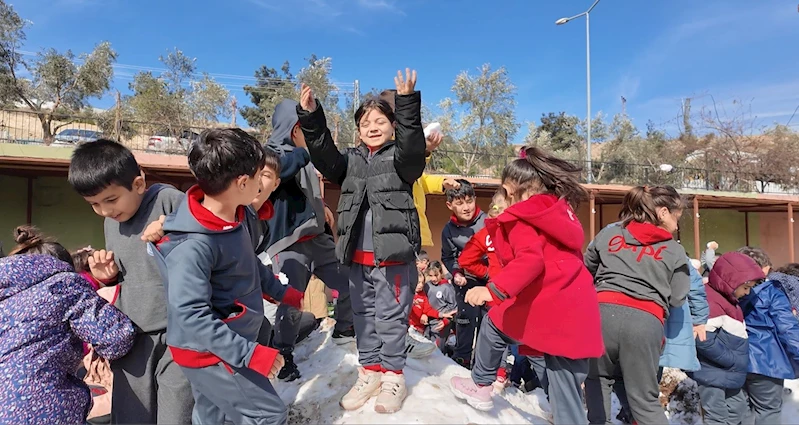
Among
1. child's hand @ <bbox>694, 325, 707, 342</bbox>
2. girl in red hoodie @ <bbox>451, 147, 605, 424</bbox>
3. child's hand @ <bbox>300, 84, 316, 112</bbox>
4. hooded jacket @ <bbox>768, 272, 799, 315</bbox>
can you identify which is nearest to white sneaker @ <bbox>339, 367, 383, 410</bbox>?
girl in red hoodie @ <bbox>451, 147, 605, 424</bbox>

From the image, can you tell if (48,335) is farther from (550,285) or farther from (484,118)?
(484,118)

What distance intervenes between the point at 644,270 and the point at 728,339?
1.40m

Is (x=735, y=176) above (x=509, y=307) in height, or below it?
above

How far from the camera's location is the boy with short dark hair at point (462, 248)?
4.12 meters

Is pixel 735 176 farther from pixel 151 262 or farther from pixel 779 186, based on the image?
pixel 151 262

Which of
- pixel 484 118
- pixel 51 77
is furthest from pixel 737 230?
pixel 51 77

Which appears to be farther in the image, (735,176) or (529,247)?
(735,176)

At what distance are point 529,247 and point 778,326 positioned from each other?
2.81 meters

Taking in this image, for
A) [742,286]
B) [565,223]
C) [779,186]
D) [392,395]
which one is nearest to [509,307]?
[565,223]

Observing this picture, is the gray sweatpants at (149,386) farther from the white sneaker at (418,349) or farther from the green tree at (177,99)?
the green tree at (177,99)

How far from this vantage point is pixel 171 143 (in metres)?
13.9

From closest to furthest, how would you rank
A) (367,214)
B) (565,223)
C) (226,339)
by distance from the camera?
(226,339) → (565,223) → (367,214)

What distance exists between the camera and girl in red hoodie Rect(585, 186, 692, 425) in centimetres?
257

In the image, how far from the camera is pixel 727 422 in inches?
135
